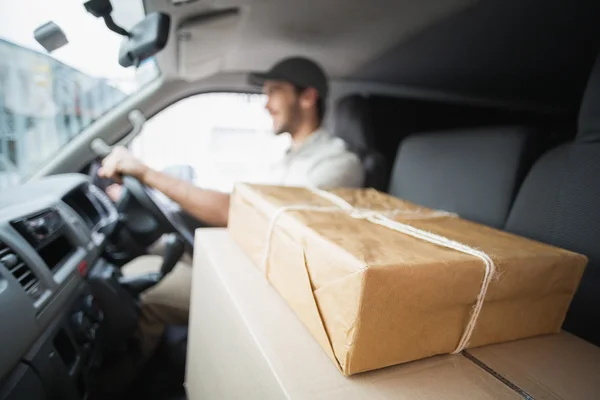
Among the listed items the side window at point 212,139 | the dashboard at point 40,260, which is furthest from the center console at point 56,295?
the side window at point 212,139

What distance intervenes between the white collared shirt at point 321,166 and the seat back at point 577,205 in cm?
54

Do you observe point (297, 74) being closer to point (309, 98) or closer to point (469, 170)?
point (309, 98)

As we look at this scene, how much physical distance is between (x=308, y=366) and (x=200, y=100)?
1.66 metres

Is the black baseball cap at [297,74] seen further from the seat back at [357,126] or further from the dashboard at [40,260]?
the dashboard at [40,260]

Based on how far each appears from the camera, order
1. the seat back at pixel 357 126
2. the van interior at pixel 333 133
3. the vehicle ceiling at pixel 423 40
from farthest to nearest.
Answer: the seat back at pixel 357 126
the vehicle ceiling at pixel 423 40
the van interior at pixel 333 133

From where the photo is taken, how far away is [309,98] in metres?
1.41

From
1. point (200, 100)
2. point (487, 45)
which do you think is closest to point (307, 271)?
point (487, 45)

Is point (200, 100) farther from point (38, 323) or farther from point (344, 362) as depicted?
point (344, 362)

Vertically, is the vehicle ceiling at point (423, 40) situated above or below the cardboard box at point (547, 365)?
above

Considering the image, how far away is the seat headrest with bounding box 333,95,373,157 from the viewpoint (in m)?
1.59

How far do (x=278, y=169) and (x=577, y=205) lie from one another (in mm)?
1040

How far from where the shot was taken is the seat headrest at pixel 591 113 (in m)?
0.67

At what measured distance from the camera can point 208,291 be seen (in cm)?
67

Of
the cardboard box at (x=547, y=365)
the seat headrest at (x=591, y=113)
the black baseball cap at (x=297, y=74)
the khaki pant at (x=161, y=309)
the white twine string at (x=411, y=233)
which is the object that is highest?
the black baseball cap at (x=297, y=74)
